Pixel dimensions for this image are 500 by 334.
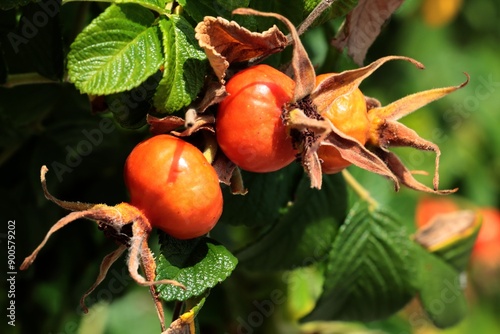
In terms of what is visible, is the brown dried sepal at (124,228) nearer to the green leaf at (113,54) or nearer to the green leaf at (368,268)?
the green leaf at (113,54)

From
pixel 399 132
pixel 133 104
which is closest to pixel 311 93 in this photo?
pixel 399 132

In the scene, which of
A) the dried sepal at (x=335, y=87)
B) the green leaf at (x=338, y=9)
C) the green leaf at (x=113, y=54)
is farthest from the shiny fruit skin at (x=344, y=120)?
the green leaf at (x=113, y=54)

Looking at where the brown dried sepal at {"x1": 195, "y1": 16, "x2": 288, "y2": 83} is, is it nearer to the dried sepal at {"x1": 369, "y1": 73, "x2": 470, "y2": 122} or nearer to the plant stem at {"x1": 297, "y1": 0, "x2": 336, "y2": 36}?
the plant stem at {"x1": 297, "y1": 0, "x2": 336, "y2": 36}

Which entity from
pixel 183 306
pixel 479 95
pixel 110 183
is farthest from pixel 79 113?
pixel 479 95

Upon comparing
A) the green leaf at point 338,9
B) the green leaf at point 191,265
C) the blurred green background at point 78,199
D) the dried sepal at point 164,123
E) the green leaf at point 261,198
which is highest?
the green leaf at point 338,9

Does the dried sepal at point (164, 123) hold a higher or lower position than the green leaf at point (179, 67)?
lower

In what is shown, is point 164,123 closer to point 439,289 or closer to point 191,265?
point 191,265

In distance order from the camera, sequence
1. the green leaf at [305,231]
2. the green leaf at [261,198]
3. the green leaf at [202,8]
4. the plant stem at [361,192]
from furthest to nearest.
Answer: the plant stem at [361,192] → the green leaf at [305,231] → the green leaf at [261,198] → the green leaf at [202,8]
